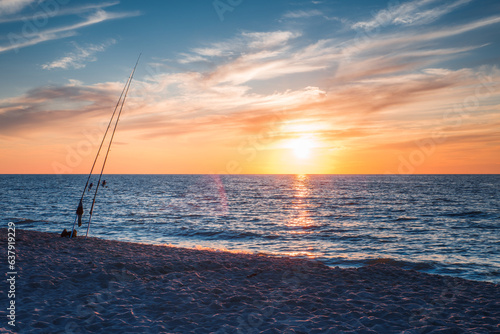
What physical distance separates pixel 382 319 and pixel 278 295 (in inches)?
121

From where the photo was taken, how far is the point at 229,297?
9367 millimetres

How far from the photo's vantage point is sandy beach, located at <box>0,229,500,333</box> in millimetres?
7488

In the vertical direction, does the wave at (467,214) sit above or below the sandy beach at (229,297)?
below

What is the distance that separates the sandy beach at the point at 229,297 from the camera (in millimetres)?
7488

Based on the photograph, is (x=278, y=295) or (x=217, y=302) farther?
(x=278, y=295)

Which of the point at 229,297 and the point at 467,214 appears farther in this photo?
the point at 467,214

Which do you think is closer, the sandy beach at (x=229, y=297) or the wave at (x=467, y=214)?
the sandy beach at (x=229, y=297)

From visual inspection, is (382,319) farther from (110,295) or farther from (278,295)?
(110,295)

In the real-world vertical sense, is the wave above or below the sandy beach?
below

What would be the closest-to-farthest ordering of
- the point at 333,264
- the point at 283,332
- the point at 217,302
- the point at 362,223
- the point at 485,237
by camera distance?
the point at 283,332, the point at 217,302, the point at 333,264, the point at 485,237, the point at 362,223

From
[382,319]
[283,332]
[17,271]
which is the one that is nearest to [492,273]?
[382,319]

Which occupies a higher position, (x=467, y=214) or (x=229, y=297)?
(x=229, y=297)

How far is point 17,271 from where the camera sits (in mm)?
10781

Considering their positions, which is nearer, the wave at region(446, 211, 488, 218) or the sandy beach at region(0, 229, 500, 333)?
the sandy beach at region(0, 229, 500, 333)
